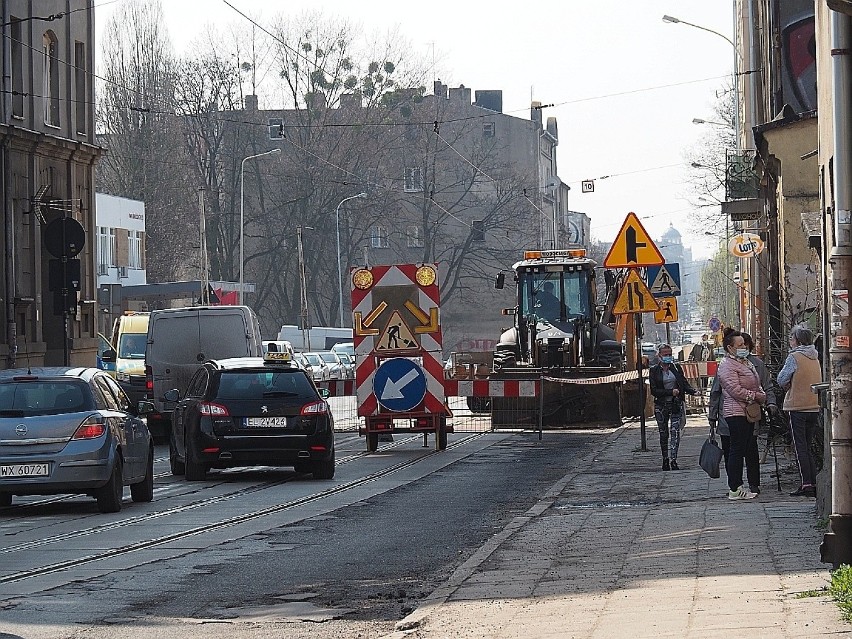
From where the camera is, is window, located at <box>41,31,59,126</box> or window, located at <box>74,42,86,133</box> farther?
window, located at <box>74,42,86,133</box>

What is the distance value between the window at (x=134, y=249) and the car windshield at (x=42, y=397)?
56546 mm

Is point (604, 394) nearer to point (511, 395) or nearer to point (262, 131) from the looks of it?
point (511, 395)

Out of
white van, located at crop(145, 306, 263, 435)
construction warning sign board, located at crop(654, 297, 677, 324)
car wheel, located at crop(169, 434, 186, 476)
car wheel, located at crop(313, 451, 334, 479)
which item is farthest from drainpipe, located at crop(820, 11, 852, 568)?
construction warning sign board, located at crop(654, 297, 677, 324)

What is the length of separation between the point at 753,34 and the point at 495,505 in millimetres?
25136

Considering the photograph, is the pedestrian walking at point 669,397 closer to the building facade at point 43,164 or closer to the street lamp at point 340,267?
the building facade at point 43,164

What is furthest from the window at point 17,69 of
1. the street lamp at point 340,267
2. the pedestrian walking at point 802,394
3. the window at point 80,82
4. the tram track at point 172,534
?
the street lamp at point 340,267

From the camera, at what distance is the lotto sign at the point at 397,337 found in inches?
900

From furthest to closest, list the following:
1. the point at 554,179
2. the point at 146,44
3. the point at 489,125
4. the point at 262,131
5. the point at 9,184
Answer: the point at 554,179 → the point at 489,125 → the point at 262,131 → the point at 146,44 → the point at 9,184

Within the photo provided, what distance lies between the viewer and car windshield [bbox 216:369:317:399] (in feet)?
60.9

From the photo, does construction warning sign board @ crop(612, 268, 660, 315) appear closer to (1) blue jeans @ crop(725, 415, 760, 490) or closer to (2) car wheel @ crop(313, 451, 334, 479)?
(2) car wheel @ crop(313, 451, 334, 479)

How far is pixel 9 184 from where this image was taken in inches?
1471

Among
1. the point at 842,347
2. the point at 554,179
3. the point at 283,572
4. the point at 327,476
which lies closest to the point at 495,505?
the point at 327,476

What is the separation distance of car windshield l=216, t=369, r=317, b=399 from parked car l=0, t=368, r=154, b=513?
9.36 feet

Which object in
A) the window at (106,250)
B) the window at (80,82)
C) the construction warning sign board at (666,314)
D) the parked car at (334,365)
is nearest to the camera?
the construction warning sign board at (666,314)
